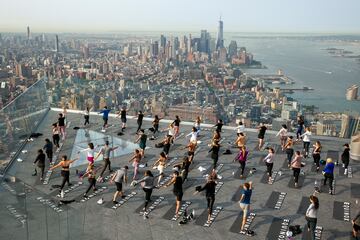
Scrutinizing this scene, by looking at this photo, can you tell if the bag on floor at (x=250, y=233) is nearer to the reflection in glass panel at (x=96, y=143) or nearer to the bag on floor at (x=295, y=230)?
the bag on floor at (x=295, y=230)

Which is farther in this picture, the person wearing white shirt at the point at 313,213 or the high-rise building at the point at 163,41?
the high-rise building at the point at 163,41

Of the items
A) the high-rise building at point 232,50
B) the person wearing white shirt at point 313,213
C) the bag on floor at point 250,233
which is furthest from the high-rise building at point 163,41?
the person wearing white shirt at point 313,213

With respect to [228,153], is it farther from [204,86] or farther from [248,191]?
[204,86]

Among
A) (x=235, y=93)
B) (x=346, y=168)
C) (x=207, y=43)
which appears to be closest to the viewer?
(x=346, y=168)

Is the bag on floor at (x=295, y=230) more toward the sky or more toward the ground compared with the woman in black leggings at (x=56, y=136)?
more toward the ground

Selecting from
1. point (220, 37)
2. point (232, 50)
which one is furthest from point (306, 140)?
point (220, 37)

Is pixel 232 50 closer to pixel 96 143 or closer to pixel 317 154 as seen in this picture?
pixel 96 143

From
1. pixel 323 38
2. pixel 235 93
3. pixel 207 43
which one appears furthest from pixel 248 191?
pixel 323 38
